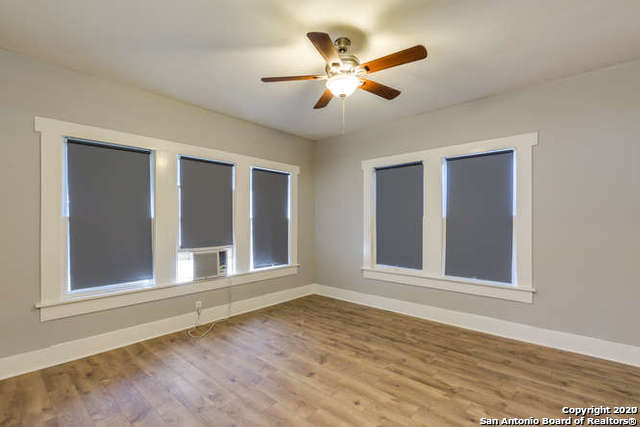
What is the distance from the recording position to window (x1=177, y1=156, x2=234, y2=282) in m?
3.62

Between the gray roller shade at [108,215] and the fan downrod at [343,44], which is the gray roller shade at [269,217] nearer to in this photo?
the gray roller shade at [108,215]

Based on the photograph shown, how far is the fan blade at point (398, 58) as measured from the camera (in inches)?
75.0

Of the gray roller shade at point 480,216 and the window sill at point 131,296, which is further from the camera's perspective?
the gray roller shade at point 480,216

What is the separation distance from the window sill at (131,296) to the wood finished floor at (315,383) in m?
0.46

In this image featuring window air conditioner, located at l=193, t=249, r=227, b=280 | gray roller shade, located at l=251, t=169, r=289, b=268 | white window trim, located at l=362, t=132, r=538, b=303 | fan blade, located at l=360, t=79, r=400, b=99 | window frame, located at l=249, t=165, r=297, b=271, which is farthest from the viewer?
gray roller shade, located at l=251, t=169, r=289, b=268

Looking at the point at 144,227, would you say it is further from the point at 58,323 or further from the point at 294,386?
the point at 294,386

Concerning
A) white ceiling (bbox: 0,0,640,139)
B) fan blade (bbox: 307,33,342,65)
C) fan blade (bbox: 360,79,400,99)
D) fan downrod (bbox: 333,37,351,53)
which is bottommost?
fan blade (bbox: 360,79,400,99)

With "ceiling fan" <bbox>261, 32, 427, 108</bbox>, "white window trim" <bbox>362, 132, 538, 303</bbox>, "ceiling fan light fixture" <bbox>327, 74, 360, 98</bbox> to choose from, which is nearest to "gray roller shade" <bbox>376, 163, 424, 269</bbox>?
"white window trim" <bbox>362, 132, 538, 303</bbox>

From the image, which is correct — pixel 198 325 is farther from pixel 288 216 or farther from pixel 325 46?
pixel 325 46

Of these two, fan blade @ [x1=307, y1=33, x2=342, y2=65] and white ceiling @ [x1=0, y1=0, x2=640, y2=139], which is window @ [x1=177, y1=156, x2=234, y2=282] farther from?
fan blade @ [x1=307, y1=33, x2=342, y2=65]

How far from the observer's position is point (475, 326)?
3486 mm

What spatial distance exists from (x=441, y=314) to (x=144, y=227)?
12.5 ft

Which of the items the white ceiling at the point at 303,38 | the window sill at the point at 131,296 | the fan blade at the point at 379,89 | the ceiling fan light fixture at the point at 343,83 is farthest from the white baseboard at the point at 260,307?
the ceiling fan light fixture at the point at 343,83

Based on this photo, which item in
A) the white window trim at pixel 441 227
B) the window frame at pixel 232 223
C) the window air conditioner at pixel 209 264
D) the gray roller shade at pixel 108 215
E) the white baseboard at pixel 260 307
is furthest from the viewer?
the window air conditioner at pixel 209 264
